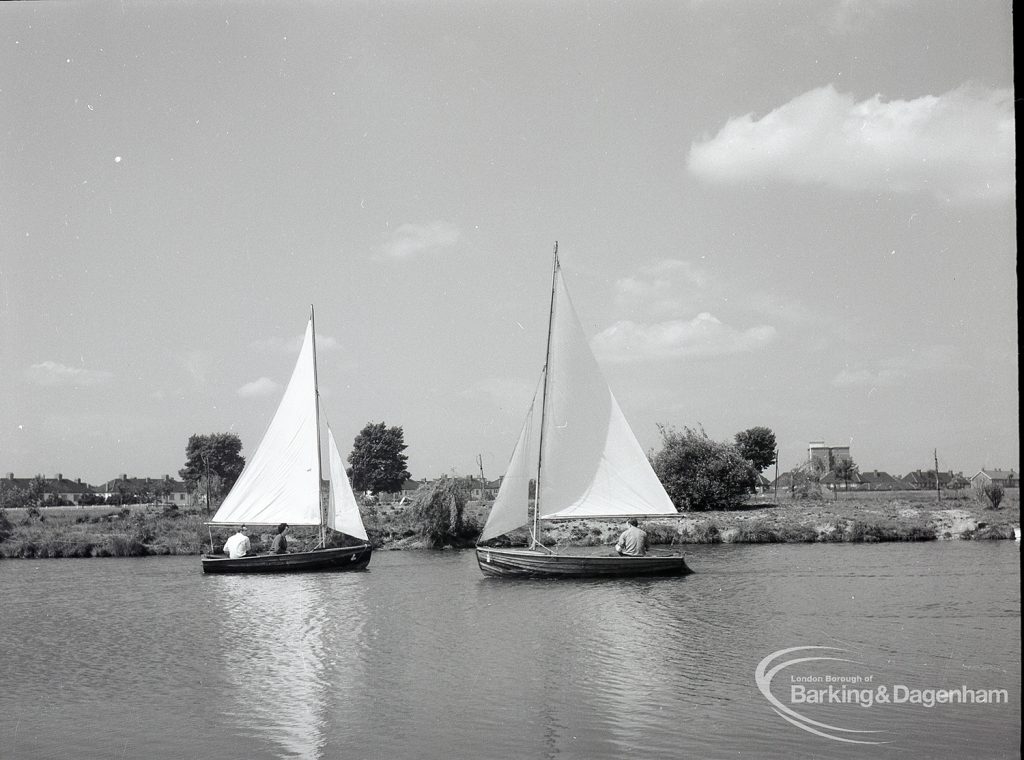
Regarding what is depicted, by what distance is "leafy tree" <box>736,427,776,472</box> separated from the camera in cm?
10912

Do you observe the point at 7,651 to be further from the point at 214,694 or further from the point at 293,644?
the point at 214,694

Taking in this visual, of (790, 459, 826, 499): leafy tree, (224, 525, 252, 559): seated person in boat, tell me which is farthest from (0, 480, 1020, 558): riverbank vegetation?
(790, 459, 826, 499): leafy tree

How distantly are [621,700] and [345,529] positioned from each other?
23.9 m

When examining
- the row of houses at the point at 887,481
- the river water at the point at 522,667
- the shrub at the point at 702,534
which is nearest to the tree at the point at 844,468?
the row of houses at the point at 887,481

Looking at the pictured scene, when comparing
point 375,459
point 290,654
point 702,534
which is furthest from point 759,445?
point 290,654

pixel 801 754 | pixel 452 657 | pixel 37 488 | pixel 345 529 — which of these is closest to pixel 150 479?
pixel 37 488

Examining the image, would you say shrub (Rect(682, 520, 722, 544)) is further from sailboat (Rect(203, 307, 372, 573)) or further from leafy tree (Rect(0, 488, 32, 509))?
leafy tree (Rect(0, 488, 32, 509))

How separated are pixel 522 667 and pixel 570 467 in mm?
15019

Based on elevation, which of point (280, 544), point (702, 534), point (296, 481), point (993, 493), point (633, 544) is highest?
point (296, 481)

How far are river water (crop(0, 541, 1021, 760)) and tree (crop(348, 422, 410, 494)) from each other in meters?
74.5

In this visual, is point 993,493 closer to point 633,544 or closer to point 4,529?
point 633,544

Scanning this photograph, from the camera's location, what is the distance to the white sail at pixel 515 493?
32781 millimetres

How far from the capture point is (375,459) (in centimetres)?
10944

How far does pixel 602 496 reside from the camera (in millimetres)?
33656
